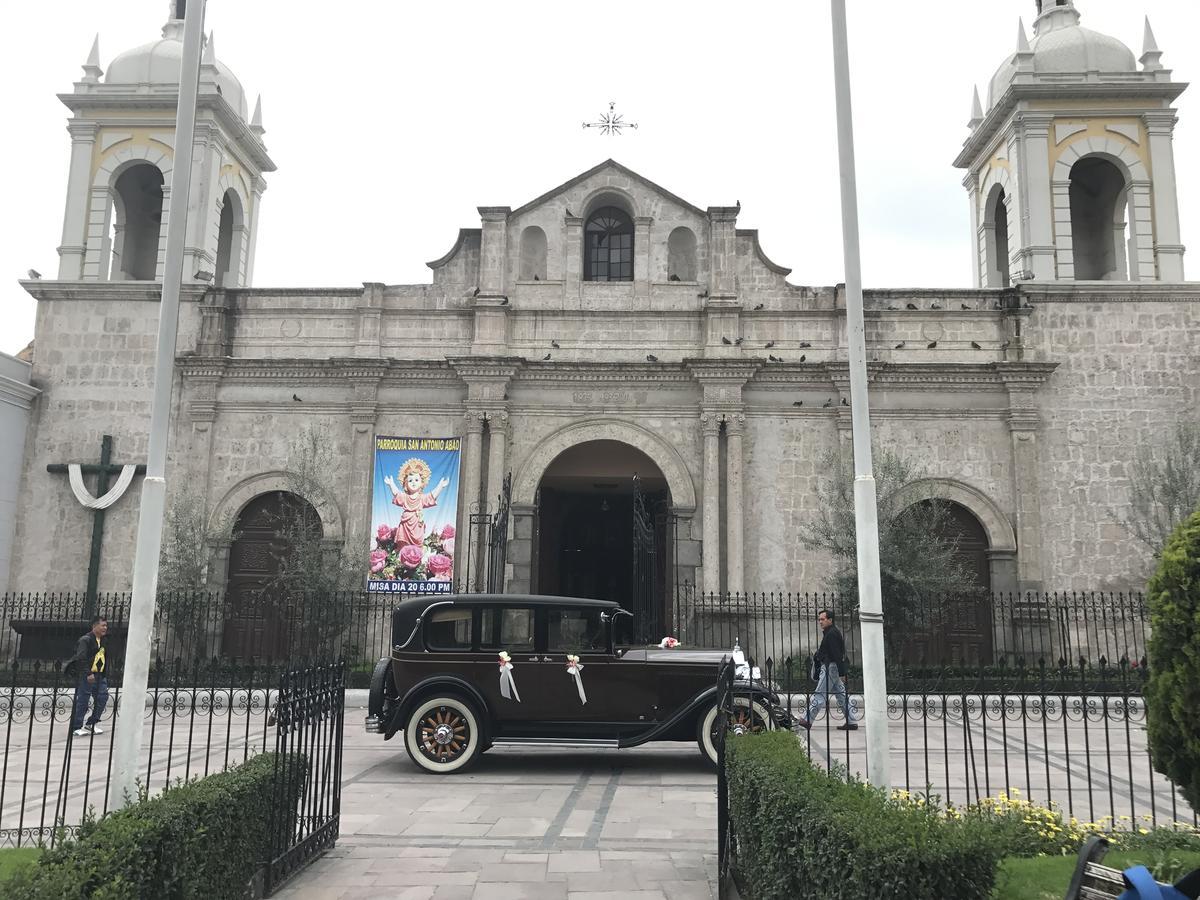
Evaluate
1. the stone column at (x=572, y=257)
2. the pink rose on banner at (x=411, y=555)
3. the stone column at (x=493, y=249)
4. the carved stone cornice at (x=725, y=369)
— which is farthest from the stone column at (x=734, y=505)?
the pink rose on banner at (x=411, y=555)

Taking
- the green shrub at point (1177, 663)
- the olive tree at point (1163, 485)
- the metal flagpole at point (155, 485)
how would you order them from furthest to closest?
the olive tree at point (1163, 485) < the metal flagpole at point (155, 485) < the green shrub at point (1177, 663)

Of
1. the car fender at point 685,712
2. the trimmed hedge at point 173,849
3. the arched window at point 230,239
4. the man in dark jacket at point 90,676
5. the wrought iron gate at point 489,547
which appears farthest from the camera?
the arched window at point 230,239

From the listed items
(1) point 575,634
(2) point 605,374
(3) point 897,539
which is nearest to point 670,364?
(2) point 605,374

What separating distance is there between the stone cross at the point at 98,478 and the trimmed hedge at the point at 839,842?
18822mm

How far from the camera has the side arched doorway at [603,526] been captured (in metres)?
Answer: 21.0

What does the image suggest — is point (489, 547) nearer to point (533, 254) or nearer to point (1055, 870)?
point (533, 254)

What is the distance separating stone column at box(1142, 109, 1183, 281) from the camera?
21.0m

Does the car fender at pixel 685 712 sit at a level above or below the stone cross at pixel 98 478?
below

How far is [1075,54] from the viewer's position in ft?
72.1

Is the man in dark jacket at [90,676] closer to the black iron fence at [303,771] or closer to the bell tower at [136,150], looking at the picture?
the black iron fence at [303,771]

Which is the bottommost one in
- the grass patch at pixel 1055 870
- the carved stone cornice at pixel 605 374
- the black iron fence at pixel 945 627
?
the grass patch at pixel 1055 870

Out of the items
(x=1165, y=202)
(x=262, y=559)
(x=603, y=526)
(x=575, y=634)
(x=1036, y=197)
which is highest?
(x=1036, y=197)

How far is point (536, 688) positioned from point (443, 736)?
112cm

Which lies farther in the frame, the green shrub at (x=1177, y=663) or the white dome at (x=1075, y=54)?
the white dome at (x=1075, y=54)
